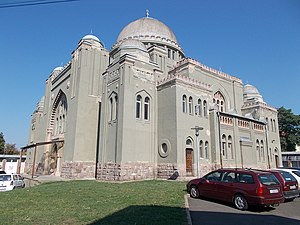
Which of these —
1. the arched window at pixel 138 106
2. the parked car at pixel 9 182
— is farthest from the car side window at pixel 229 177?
the parked car at pixel 9 182

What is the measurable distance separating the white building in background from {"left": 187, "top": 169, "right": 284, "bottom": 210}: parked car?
28.1 ft

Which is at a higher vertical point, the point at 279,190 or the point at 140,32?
the point at 140,32

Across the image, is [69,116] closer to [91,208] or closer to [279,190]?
[91,208]

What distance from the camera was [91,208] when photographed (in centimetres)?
880

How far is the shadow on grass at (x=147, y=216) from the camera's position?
6727mm

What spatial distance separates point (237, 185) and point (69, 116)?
22.6 m

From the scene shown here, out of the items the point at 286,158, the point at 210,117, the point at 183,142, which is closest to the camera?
the point at 183,142

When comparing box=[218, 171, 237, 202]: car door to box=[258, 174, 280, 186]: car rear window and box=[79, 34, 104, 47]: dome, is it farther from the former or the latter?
box=[79, 34, 104, 47]: dome

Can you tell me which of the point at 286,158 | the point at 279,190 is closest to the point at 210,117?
the point at 279,190

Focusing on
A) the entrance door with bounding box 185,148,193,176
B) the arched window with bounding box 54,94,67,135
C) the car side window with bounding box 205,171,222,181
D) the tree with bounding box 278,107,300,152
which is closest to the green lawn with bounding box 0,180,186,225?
the car side window with bounding box 205,171,222,181

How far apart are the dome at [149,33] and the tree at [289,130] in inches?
1098

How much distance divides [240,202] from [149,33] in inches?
1130

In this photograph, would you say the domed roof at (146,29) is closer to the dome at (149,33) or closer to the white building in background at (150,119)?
the dome at (149,33)

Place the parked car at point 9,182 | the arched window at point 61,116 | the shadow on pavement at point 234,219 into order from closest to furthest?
the shadow on pavement at point 234,219 < the parked car at point 9,182 < the arched window at point 61,116
